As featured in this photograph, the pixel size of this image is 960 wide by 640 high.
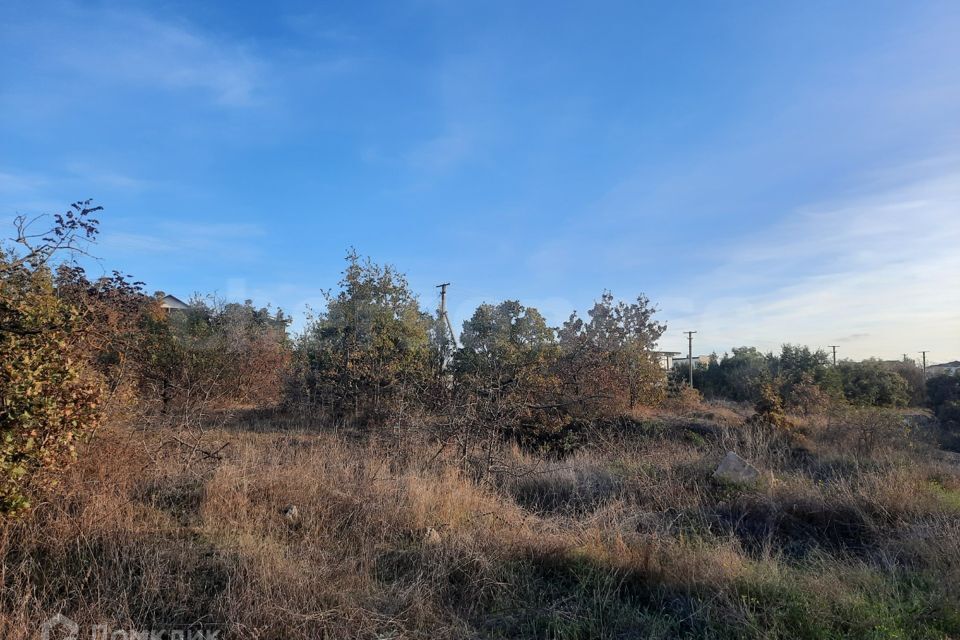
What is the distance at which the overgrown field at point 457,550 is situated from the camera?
11.1ft

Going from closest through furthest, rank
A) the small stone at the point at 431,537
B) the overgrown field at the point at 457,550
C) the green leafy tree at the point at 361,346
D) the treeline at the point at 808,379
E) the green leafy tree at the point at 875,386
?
the overgrown field at the point at 457,550, the small stone at the point at 431,537, the green leafy tree at the point at 361,346, the treeline at the point at 808,379, the green leafy tree at the point at 875,386

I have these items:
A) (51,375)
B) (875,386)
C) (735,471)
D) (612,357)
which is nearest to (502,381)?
(735,471)

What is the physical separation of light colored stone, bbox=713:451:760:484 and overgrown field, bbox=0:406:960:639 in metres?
0.14

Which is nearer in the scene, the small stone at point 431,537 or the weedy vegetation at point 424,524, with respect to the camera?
the weedy vegetation at point 424,524

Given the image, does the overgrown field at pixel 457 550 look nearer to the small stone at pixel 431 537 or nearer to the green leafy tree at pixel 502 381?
the small stone at pixel 431 537

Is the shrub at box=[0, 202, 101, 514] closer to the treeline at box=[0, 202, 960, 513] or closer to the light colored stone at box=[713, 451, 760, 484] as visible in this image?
the treeline at box=[0, 202, 960, 513]

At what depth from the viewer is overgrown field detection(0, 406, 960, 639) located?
337cm

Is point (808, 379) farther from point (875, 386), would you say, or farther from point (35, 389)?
point (35, 389)

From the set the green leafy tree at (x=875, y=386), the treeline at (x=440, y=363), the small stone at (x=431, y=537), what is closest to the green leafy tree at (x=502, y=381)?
the treeline at (x=440, y=363)

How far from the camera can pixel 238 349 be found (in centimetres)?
1641

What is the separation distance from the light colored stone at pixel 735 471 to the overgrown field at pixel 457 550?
136 millimetres

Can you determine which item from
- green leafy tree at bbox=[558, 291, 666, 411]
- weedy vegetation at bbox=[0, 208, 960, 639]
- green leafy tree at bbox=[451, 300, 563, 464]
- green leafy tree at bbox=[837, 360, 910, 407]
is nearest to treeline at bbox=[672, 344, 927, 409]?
green leafy tree at bbox=[837, 360, 910, 407]

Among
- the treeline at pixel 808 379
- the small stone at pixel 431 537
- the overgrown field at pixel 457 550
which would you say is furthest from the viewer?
the treeline at pixel 808 379

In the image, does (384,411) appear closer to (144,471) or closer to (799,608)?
(144,471)
